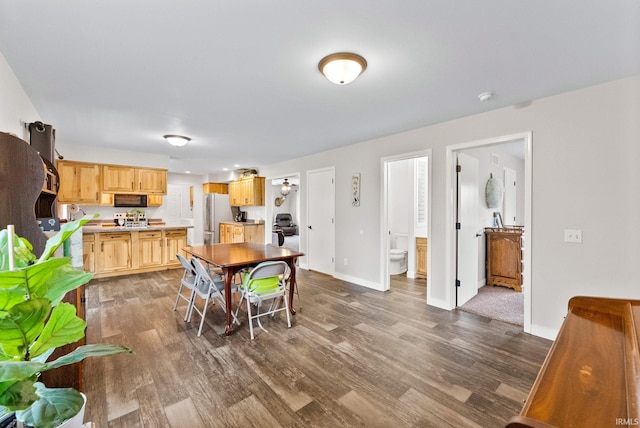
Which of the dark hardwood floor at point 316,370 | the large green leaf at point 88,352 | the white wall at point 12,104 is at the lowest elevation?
the dark hardwood floor at point 316,370

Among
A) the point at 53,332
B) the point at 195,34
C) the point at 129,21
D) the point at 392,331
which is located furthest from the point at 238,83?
the point at 392,331

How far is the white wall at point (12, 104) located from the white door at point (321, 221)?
393 cm

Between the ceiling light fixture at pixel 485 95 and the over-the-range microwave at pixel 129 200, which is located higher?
the ceiling light fixture at pixel 485 95

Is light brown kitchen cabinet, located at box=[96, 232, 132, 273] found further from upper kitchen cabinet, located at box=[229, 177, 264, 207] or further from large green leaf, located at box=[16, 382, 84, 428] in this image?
large green leaf, located at box=[16, 382, 84, 428]

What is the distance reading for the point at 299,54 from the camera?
1967 millimetres

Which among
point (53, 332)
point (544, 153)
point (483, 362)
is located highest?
point (544, 153)

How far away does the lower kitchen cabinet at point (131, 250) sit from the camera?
191 inches

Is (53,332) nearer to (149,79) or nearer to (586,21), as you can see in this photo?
(149,79)

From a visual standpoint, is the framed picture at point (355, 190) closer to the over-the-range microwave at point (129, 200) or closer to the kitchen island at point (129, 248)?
the kitchen island at point (129, 248)

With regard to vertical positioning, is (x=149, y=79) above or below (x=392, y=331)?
above

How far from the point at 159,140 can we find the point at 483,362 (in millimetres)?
5100

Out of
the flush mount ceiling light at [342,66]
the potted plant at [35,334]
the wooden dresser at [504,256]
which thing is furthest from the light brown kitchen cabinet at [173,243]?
the wooden dresser at [504,256]

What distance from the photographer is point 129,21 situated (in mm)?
1621

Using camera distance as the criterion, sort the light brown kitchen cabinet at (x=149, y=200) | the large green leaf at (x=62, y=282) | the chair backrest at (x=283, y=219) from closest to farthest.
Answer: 1. the large green leaf at (x=62, y=282)
2. the light brown kitchen cabinet at (x=149, y=200)
3. the chair backrest at (x=283, y=219)
